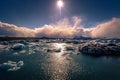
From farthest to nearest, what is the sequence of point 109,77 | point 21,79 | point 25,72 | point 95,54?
point 95,54, point 25,72, point 109,77, point 21,79

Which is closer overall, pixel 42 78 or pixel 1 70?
pixel 42 78

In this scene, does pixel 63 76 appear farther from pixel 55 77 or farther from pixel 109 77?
pixel 109 77

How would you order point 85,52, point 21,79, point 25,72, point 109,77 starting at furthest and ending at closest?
point 85,52 < point 25,72 < point 109,77 < point 21,79

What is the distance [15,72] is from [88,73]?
18145 millimetres

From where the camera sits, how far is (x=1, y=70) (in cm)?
3384

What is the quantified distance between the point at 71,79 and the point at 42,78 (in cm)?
642

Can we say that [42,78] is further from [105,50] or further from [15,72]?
[105,50]

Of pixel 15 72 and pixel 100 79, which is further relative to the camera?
pixel 15 72

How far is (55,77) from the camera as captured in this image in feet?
99.1

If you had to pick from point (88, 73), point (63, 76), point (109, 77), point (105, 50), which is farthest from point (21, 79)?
point (105, 50)

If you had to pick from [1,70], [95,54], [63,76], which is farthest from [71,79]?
[95,54]

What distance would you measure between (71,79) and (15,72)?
14.0 meters

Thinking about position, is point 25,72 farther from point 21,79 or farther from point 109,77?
point 109,77

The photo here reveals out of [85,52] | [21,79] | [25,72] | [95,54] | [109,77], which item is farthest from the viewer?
[85,52]
